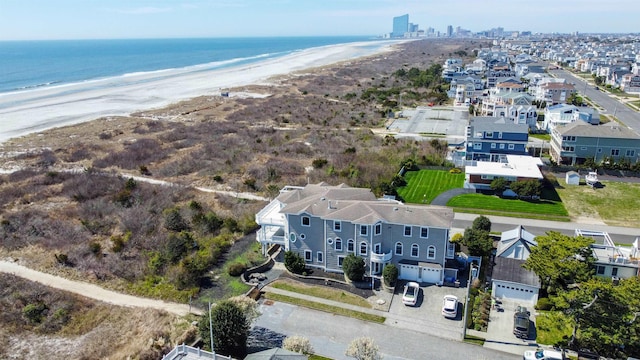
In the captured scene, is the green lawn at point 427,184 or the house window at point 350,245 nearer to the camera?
the house window at point 350,245

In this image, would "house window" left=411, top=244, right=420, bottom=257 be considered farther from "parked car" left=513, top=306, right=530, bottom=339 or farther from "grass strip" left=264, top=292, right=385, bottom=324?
"parked car" left=513, top=306, right=530, bottom=339

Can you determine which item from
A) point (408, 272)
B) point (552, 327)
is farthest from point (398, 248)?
point (552, 327)

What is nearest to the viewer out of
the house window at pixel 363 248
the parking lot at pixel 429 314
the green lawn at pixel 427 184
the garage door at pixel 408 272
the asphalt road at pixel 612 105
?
the parking lot at pixel 429 314

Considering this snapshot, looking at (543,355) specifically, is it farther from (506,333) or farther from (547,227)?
(547,227)

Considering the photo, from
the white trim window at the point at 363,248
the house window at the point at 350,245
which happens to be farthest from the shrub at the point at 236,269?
the white trim window at the point at 363,248

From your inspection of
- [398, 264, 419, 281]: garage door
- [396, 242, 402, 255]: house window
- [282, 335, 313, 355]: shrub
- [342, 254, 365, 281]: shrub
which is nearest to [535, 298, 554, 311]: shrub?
[398, 264, 419, 281]: garage door

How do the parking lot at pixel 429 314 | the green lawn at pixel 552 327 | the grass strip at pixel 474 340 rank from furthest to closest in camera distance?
the parking lot at pixel 429 314 → the grass strip at pixel 474 340 → the green lawn at pixel 552 327

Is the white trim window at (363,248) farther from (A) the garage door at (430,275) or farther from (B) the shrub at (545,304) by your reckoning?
(B) the shrub at (545,304)

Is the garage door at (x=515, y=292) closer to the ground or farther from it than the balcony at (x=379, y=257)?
Answer: closer to the ground
